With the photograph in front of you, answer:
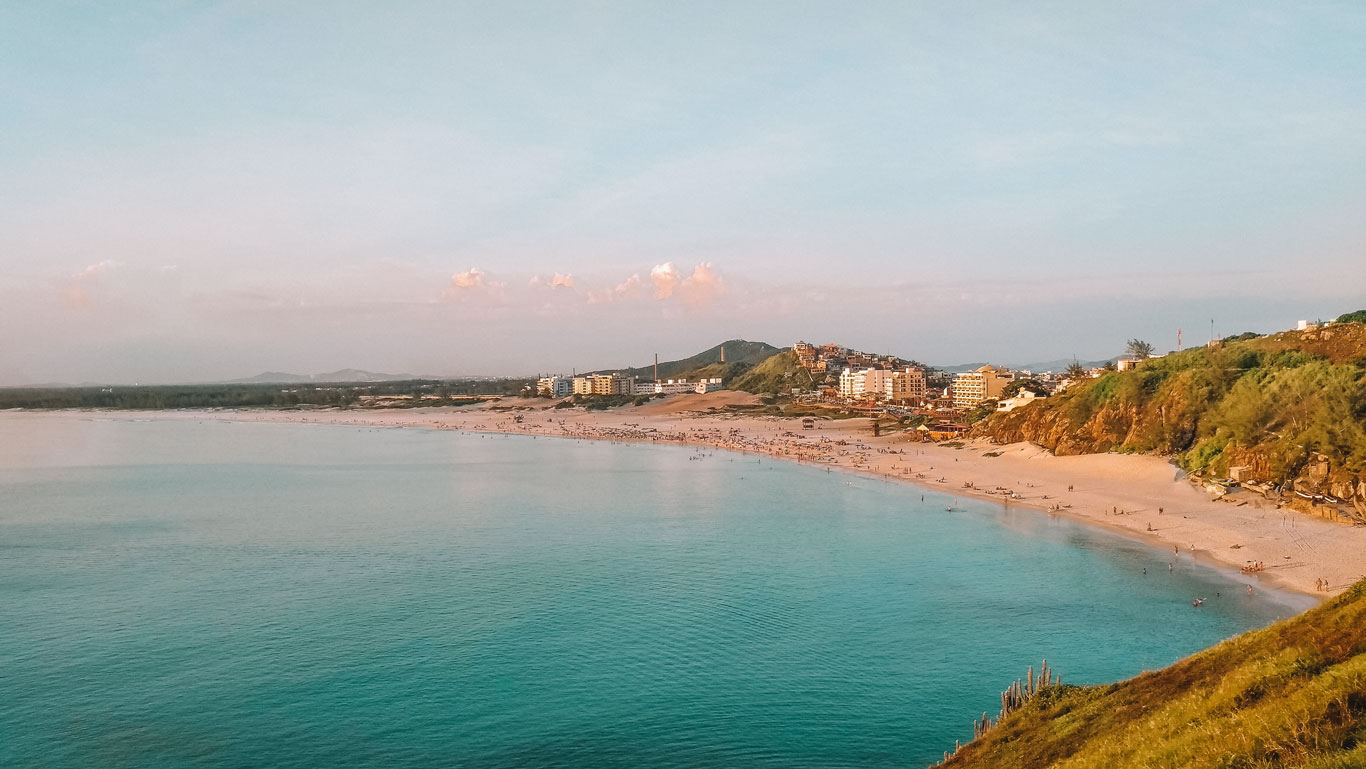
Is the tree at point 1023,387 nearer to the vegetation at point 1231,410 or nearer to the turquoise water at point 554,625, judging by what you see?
the vegetation at point 1231,410

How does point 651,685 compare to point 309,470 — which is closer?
point 651,685

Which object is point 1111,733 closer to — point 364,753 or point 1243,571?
point 364,753

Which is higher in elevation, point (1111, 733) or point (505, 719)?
point (1111, 733)

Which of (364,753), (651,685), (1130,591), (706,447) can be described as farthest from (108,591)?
(706,447)

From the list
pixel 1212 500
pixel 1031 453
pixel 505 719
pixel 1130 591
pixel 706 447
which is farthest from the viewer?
pixel 706 447

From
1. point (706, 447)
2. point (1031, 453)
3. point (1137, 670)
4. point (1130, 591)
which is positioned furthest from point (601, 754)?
point (706, 447)

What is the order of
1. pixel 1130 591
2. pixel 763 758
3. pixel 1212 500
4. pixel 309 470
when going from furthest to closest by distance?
pixel 309 470 < pixel 1212 500 < pixel 1130 591 < pixel 763 758

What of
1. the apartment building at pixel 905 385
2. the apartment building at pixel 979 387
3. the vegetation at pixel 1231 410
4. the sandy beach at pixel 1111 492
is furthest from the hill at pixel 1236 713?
the apartment building at pixel 905 385

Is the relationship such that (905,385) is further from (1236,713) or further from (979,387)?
(1236,713)
